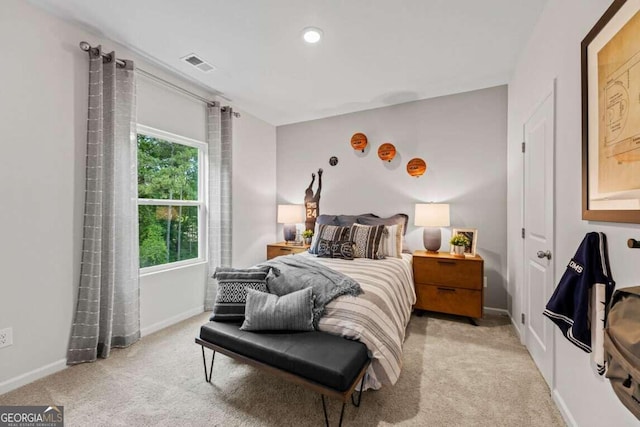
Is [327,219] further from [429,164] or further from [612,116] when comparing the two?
[612,116]

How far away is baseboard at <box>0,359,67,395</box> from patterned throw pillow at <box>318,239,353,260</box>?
238cm

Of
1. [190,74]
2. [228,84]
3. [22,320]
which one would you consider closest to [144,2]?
[190,74]

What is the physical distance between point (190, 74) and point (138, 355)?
2.76 m

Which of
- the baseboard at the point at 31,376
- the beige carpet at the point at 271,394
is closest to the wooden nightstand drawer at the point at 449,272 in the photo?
the beige carpet at the point at 271,394

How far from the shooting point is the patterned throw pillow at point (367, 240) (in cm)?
313

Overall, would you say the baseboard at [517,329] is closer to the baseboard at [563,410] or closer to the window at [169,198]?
the baseboard at [563,410]

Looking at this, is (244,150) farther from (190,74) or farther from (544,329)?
(544,329)

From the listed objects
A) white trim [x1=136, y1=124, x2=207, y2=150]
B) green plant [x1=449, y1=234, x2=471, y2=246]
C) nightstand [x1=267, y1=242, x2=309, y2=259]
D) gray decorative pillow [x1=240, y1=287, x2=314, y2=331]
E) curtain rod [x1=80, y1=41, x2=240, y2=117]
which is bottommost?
gray decorative pillow [x1=240, y1=287, x2=314, y2=331]

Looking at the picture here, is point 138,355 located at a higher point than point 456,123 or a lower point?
lower

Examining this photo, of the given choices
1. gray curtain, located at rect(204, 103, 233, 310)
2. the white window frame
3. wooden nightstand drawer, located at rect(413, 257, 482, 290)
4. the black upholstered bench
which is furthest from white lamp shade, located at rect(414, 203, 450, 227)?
the white window frame

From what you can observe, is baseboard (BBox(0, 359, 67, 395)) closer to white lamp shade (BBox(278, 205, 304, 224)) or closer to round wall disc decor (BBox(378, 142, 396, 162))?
white lamp shade (BBox(278, 205, 304, 224))

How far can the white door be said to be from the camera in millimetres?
1834

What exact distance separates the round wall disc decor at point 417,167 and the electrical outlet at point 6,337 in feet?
12.9

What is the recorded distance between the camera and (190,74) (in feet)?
9.68
